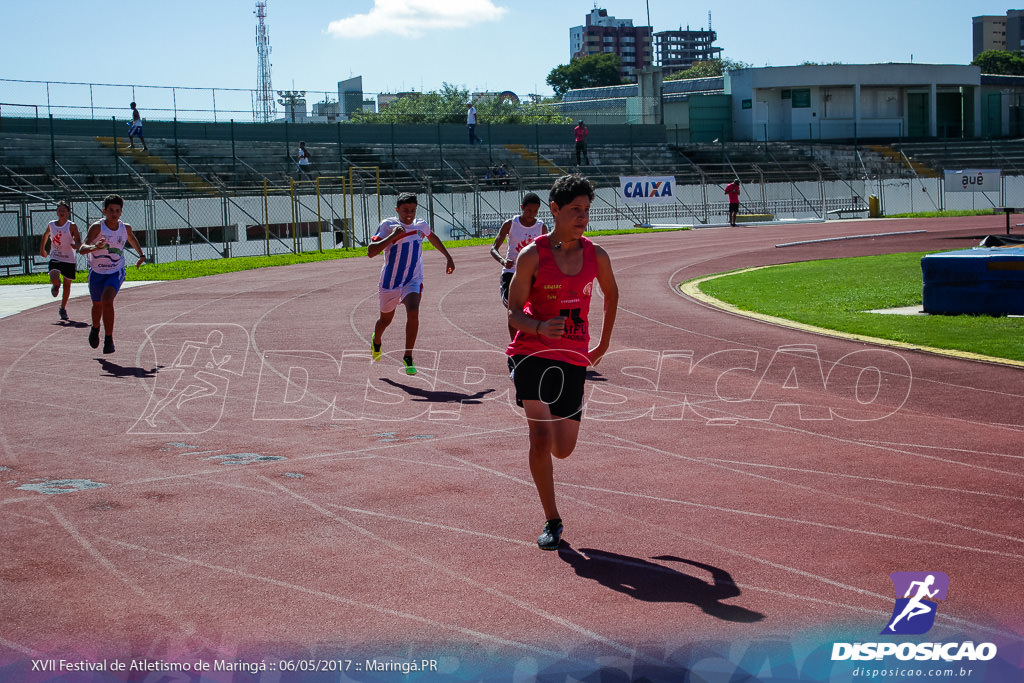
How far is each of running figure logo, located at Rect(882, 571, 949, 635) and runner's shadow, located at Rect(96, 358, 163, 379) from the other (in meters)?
9.02

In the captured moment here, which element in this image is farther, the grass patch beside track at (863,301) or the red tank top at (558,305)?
the grass patch beside track at (863,301)

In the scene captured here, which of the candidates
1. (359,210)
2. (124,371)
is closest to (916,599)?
(124,371)

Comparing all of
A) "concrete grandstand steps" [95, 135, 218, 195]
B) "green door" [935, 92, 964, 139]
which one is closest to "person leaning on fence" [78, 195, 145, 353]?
"concrete grandstand steps" [95, 135, 218, 195]

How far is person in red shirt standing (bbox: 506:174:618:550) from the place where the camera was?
5.77 m

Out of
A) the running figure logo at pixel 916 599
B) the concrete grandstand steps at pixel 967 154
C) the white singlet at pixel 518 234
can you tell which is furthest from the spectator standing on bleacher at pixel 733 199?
the running figure logo at pixel 916 599

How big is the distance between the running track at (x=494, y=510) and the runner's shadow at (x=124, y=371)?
0.06 m

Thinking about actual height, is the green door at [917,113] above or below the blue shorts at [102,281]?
above

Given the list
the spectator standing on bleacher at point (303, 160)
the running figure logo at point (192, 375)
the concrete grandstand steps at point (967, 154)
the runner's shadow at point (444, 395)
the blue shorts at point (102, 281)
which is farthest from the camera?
the concrete grandstand steps at point (967, 154)

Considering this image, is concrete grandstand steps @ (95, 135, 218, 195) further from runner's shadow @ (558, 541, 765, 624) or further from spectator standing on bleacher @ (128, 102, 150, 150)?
runner's shadow @ (558, 541, 765, 624)

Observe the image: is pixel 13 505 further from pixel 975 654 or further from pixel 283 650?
pixel 975 654

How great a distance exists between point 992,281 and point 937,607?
11.0m

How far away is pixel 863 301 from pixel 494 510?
1174 cm

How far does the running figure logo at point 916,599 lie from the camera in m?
4.62

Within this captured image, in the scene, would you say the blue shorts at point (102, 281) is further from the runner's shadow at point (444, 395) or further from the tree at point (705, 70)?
the tree at point (705, 70)
